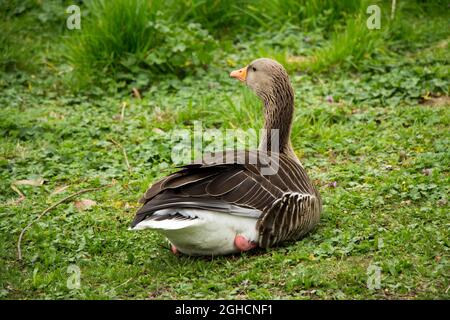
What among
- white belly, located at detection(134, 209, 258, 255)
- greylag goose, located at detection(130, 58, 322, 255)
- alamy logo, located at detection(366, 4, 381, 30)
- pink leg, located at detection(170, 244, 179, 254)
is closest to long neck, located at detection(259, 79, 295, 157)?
greylag goose, located at detection(130, 58, 322, 255)

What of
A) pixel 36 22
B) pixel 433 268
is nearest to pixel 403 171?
pixel 433 268

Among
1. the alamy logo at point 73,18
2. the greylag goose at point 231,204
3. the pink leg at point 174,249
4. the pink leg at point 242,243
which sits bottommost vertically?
the pink leg at point 174,249

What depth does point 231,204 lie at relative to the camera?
475 centimetres

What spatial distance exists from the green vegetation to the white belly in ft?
0.37

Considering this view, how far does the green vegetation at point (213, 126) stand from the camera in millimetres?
4680

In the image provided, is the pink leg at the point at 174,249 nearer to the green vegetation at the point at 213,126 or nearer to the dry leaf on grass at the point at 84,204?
the green vegetation at the point at 213,126

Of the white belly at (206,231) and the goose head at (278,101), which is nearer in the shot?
the white belly at (206,231)

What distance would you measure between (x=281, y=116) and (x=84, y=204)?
177cm

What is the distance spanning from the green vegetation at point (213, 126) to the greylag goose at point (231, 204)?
0.15 m

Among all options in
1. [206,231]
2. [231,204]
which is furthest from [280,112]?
[206,231]

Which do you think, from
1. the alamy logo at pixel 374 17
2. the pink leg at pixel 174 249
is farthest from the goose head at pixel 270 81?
the alamy logo at pixel 374 17

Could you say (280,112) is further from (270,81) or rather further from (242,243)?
(242,243)

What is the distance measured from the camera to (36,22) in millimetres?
9781
